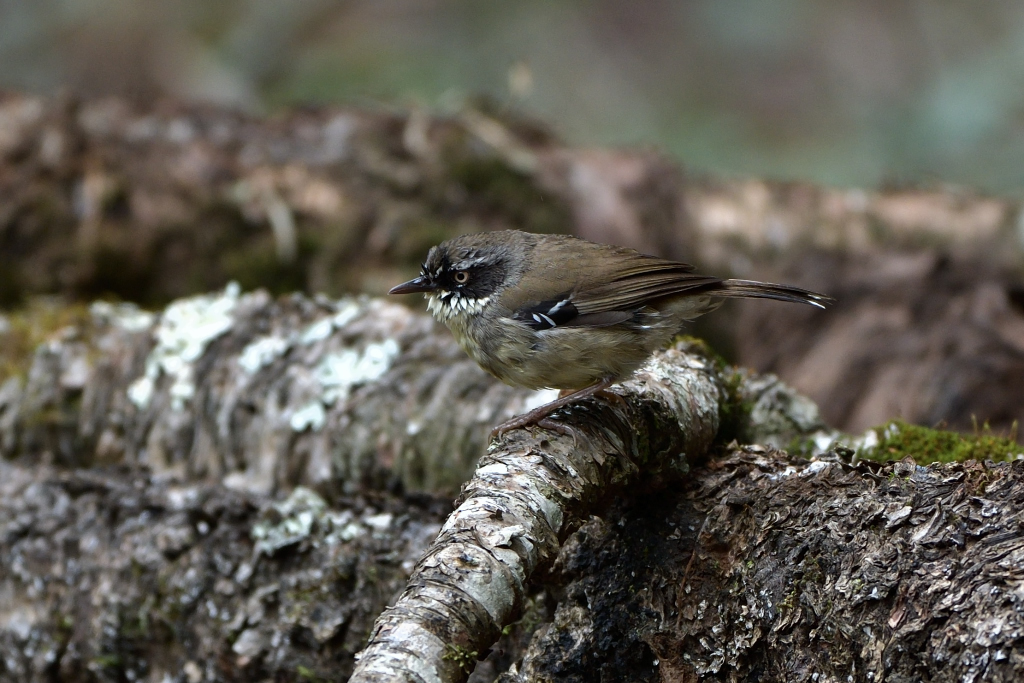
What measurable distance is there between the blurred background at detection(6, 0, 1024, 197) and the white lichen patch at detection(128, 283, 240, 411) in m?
6.16

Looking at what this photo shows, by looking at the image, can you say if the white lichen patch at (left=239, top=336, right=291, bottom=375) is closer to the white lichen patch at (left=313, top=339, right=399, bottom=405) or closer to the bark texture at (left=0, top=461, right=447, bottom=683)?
the white lichen patch at (left=313, top=339, right=399, bottom=405)

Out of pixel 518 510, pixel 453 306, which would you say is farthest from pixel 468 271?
pixel 518 510

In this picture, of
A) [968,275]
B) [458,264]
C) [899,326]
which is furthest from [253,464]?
[968,275]

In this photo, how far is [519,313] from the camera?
3969 millimetres

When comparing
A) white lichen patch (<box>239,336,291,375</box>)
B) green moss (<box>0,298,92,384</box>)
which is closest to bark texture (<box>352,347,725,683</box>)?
white lichen patch (<box>239,336,291,375</box>)

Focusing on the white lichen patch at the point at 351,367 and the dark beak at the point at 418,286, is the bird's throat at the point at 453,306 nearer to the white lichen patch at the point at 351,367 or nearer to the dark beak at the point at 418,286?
the dark beak at the point at 418,286

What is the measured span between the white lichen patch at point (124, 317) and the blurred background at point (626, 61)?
5567mm

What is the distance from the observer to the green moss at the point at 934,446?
3682mm

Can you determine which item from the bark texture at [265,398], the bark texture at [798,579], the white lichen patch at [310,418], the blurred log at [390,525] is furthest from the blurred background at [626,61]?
the bark texture at [798,579]

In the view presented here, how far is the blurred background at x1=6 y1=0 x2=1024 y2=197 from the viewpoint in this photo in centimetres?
1105

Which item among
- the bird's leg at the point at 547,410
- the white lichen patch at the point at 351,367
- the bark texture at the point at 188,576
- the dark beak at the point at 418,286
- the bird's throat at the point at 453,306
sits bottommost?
the bark texture at the point at 188,576

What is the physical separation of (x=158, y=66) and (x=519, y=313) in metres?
10.1

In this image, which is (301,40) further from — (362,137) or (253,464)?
(253,464)

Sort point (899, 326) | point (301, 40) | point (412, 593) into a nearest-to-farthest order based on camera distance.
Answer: point (412, 593) < point (899, 326) < point (301, 40)
